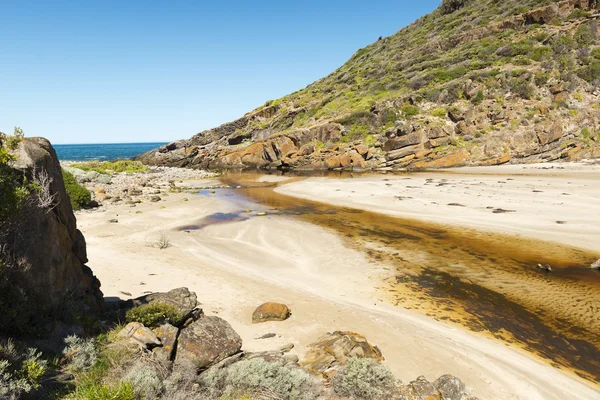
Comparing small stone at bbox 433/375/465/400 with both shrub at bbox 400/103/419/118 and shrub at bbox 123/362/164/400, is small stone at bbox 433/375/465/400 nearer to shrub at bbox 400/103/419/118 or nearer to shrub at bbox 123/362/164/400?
shrub at bbox 123/362/164/400

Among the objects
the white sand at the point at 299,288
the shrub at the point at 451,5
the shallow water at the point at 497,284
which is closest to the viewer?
the white sand at the point at 299,288

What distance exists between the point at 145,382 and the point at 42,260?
124 inches

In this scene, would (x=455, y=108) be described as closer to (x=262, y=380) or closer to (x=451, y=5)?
(x=262, y=380)

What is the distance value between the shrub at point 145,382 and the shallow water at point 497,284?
839cm

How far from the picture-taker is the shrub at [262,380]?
593 cm

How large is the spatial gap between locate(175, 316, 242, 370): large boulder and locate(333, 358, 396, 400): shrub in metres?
2.44

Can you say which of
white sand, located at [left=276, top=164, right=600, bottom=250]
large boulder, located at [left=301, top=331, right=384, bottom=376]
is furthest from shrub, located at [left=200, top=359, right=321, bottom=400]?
white sand, located at [left=276, top=164, right=600, bottom=250]

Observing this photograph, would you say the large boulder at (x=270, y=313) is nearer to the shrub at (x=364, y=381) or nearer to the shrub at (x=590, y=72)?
the shrub at (x=364, y=381)

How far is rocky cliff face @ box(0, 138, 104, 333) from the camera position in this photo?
19.1 ft

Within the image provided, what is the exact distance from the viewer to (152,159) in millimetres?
85250

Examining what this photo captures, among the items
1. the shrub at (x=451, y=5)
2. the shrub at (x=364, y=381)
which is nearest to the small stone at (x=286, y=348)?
the shrub at (x=364, y=381)

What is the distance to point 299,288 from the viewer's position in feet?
41.5

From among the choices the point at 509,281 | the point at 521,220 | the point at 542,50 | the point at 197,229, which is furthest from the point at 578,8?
the point at 197,229

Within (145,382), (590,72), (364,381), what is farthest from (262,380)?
(590,72)
